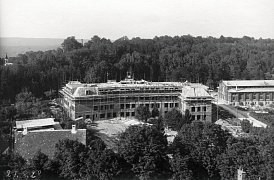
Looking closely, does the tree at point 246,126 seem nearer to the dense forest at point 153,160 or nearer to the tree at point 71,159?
the dense forest at point 153,160

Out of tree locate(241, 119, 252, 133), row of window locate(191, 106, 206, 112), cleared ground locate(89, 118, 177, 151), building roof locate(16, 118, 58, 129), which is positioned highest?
row of window locate(191, 106, 206, 112)

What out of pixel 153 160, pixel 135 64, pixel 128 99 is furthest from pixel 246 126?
pixel 135 64

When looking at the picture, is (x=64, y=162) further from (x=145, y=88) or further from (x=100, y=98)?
(x=145, y=88)

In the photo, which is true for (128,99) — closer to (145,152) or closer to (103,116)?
(103,116)

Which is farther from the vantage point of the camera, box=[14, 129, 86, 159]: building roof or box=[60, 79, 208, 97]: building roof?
box=[60, 79, 208, 97]: building roof

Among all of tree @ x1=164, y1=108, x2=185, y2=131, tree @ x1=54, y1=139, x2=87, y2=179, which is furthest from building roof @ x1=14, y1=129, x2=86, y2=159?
tree @ x1=164, y1=108, x2=185, y2=131

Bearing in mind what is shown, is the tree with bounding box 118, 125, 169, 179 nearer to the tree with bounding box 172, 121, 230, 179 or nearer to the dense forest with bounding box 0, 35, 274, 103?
the tree with bounding box 172, 121, 230, 179
